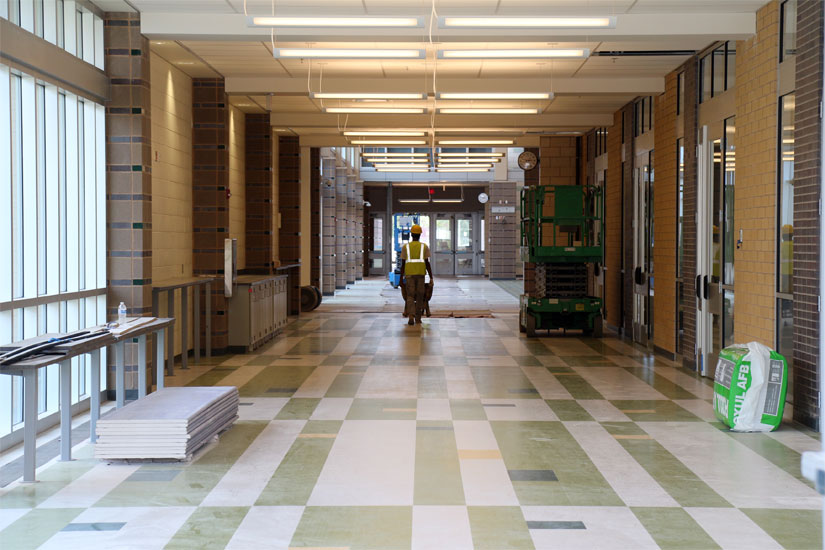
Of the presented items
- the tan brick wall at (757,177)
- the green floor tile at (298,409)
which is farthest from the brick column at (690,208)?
the green floor tile at (298,409)

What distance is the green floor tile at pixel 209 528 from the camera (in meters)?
3.83

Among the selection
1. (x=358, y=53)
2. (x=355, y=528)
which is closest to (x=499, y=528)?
(x=355, y=528)

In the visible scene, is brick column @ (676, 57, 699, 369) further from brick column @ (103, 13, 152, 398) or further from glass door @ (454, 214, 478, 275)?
glass door @ (454, 214, 478, 275)

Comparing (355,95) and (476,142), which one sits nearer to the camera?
(355,95)

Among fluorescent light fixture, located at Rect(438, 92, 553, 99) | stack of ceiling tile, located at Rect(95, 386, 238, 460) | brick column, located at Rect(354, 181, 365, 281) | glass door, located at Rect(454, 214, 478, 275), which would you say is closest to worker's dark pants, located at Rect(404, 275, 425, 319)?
fluorescent light fixture, located at Rect(438, 92, 553, 99)

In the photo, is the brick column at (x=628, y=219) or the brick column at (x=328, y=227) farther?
the brick column at (x=328, y=227)

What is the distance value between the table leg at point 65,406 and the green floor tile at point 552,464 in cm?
259

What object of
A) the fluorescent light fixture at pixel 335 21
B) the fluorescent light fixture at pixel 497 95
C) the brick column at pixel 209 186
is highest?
the fluorescent light fixture at pixel 497 95

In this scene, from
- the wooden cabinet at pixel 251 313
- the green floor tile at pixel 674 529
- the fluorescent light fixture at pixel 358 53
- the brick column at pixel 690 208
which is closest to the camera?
the green floor tile at pixel 674 529

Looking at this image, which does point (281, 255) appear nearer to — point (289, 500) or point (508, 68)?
point (508, 68)

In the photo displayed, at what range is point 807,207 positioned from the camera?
6199 millimetres

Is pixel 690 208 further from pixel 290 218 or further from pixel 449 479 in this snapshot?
pixel 290 218

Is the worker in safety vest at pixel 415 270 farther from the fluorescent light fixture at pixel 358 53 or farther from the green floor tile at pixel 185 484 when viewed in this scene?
the green floor tile at pixel 185 484

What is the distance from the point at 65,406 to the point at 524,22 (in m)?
3.74
